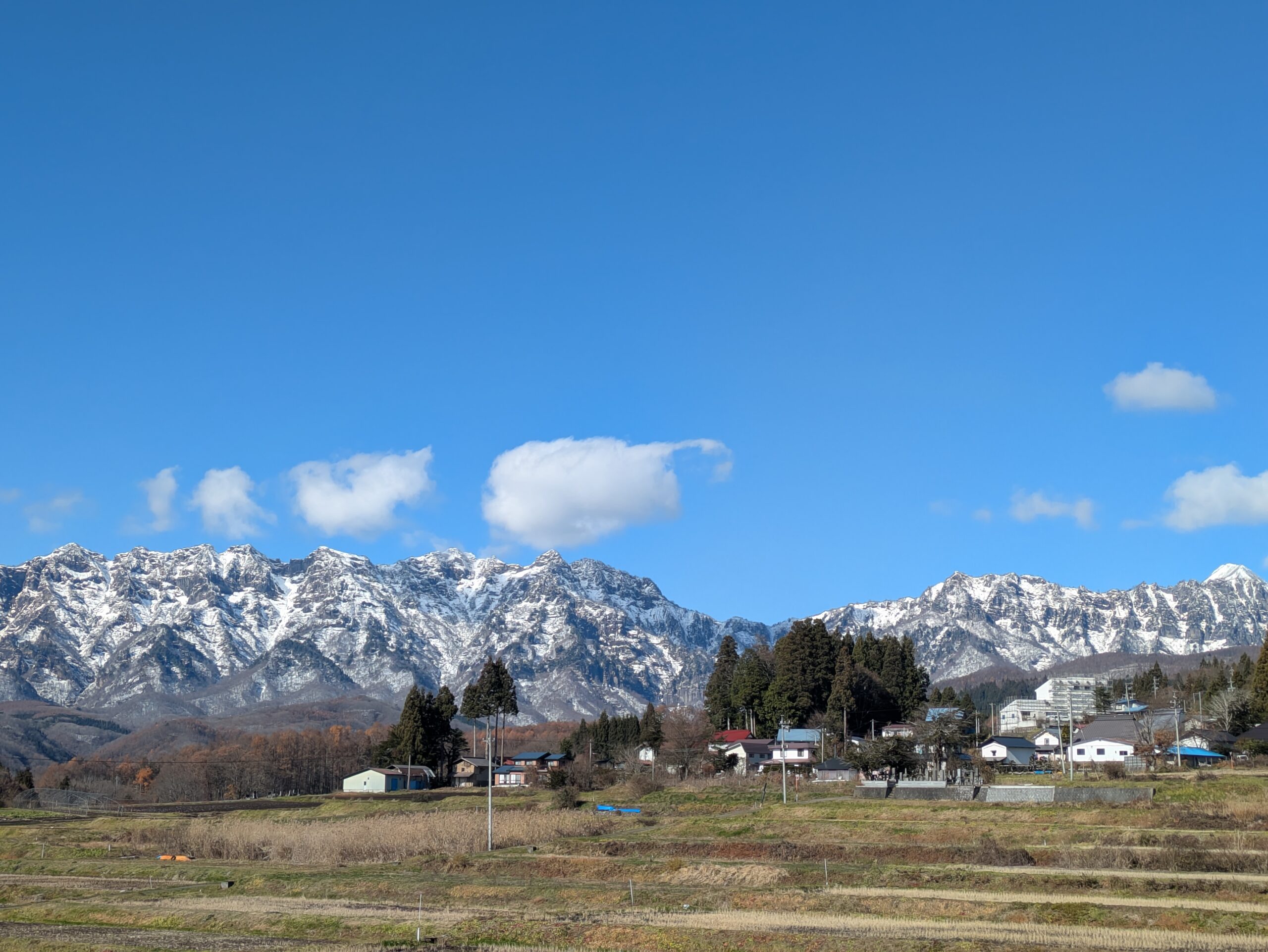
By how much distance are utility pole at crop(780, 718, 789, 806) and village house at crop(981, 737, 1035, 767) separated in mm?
18421

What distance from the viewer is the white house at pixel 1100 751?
9581 cm

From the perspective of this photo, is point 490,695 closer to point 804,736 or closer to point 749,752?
point 749,752

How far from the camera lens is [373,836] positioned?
57844 millimetres

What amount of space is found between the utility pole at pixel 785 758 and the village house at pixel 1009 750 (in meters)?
18.4

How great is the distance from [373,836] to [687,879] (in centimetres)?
2184

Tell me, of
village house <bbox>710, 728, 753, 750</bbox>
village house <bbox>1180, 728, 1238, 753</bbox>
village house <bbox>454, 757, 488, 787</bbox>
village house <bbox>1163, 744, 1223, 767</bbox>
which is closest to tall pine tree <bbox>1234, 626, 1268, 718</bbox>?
village house <bbox>1180, 728, 1238, 753</bbox>

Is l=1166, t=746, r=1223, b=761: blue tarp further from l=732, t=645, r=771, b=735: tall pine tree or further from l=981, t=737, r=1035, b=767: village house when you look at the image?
l=732, t=645, r=771, b=735: tall pine tree

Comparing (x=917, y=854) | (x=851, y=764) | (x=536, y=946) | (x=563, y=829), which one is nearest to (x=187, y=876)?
(x=563, y=829)

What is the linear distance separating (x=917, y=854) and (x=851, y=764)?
37.0 metres

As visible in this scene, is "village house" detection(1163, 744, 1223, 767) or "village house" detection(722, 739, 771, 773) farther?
"village house" detection(722, 739, 771, 773)

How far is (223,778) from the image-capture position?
12731 centimetres

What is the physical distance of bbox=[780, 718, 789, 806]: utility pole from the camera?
224 ft

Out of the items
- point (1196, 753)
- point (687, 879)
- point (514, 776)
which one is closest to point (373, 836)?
point (687, 879)

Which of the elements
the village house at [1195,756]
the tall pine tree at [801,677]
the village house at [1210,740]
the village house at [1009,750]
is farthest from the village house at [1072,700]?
the tall pine tree at [801,677]
